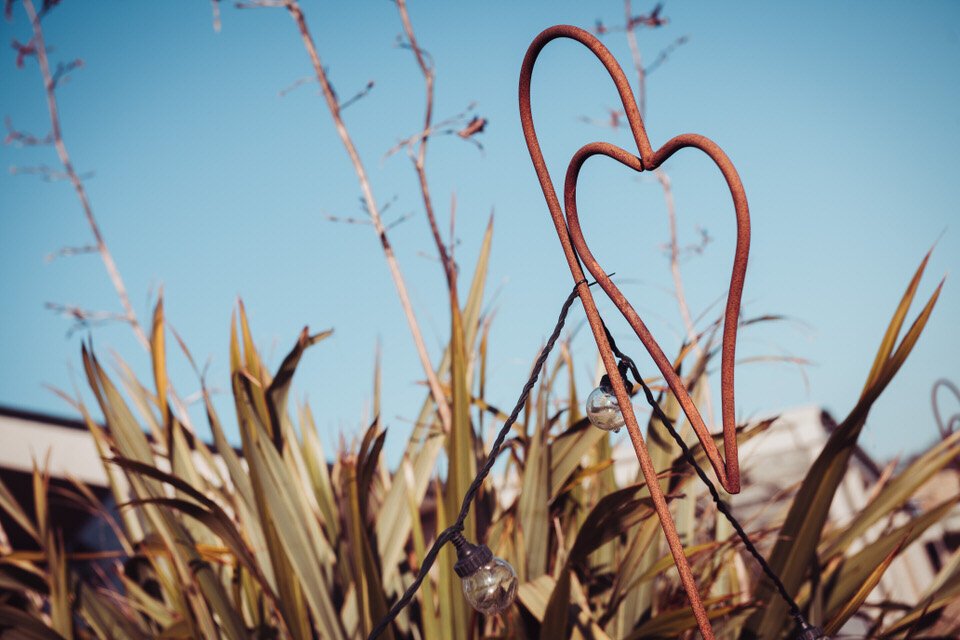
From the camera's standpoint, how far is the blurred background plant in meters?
1.01

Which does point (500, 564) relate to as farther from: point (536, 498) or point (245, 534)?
point (245, 534)

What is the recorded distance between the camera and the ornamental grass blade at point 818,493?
936 mm

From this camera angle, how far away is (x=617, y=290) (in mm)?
643

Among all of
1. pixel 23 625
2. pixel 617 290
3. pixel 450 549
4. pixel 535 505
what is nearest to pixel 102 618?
pixel 23 625

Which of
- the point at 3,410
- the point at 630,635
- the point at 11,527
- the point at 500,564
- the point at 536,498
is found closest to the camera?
the point at 500,564

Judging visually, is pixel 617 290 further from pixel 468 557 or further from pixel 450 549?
pixel 450 549

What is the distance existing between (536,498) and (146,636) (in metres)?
0.85

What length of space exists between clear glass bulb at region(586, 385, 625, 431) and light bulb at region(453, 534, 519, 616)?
0.20 m

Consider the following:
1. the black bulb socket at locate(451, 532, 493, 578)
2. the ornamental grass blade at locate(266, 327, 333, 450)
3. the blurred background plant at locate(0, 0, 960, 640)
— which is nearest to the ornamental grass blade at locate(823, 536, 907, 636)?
the blurred background plant at locate(0, 0, 960, 640)

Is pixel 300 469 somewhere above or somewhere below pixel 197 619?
above

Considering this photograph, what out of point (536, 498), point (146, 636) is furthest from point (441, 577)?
point (146, 636)

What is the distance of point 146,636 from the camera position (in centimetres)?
132

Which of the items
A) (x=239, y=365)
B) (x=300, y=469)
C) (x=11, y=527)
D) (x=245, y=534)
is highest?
(x=11, y=527)

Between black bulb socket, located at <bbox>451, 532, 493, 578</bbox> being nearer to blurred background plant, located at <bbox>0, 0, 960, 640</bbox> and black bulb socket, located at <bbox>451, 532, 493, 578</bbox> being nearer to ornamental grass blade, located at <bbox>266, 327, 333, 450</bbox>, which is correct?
blurred background plant, located at <bbox>0, 0, 960, 640</bbox>
